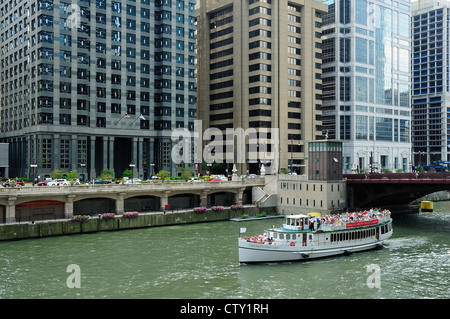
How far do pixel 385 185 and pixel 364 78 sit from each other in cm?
9117

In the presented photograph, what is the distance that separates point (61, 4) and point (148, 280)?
92787 mm

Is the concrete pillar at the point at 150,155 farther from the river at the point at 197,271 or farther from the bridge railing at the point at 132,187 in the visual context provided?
the river at the point at 197,271

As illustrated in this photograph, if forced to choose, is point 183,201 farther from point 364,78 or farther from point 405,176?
point 364,78

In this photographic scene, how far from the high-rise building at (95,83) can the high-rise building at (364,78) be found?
184 ft

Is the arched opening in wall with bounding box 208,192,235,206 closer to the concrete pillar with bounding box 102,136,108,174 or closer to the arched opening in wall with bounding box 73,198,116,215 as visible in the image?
the arched opening in wall with bounding box 73,198,116,215

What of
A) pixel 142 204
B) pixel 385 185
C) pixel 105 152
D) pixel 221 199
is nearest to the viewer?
pixel 385 185

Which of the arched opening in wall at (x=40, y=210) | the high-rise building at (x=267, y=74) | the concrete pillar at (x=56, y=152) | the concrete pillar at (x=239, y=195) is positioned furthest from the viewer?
the high-rise building at (x=267, y=74)

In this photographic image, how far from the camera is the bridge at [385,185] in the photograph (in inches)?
3322

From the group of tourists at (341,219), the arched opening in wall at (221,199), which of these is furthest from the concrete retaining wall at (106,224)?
the group of tourists at (341,219)

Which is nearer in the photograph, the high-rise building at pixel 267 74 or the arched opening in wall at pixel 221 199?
the arched opening in wall at pixel 221 199

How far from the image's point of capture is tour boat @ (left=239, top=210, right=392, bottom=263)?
182 feet

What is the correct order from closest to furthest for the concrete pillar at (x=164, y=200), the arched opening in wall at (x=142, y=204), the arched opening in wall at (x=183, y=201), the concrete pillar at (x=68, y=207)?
the concrete pillar at (x=68, y=207), the concrete pillar at (x=164, y=200), the arched opening in wall at (x=142, y=204), the arched opening in wall at (x=183, y=201)

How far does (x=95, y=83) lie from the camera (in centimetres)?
12481

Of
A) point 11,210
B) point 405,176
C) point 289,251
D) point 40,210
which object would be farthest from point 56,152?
point 405,176
